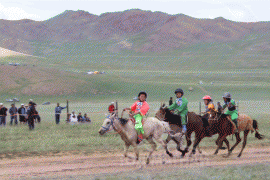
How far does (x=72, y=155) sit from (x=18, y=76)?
83.5m

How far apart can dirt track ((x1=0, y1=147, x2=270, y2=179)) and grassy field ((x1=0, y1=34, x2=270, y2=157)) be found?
208 centimetres

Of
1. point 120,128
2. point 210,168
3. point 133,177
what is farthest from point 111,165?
point 210,168

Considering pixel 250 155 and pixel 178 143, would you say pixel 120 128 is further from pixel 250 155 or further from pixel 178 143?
pixel 250 155

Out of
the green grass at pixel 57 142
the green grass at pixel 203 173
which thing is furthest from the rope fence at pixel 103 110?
the green grass at pixel 203 173

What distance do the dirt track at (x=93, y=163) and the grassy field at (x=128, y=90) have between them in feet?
6.82

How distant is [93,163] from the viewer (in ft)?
44.3

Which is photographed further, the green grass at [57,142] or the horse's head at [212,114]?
the green grass at [57,142]

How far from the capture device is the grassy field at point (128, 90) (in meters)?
19.0

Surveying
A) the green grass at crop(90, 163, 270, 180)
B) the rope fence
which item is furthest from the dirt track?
the rope fence

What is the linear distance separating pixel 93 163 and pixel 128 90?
8035 centimetres

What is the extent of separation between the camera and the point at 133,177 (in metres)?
10.9

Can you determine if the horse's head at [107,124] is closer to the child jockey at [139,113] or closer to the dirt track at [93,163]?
the child jockey at [139,113]

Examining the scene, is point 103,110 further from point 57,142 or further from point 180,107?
point 180,107

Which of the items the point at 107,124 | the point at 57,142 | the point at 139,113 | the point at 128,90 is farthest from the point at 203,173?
the point at 128,90
